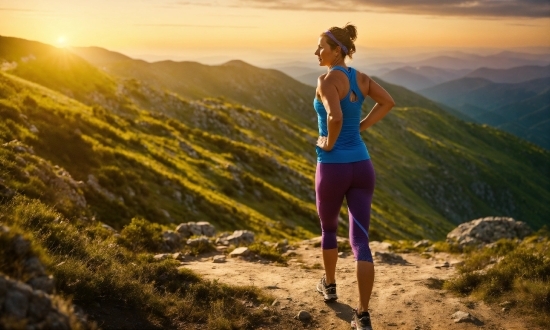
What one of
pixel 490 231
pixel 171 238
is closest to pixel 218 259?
pixel 171 238

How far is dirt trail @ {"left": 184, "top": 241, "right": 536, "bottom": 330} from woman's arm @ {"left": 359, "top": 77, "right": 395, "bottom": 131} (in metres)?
3.34

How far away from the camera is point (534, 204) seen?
141000 mm

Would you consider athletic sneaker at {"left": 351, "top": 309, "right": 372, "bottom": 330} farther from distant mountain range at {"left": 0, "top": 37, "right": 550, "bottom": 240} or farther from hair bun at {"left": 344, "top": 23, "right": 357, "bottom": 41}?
distant mountain range at {"left": 0, "top": 37, "right": 550, "bottom": 240}

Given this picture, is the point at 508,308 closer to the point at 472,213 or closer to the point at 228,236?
the point at 228,236

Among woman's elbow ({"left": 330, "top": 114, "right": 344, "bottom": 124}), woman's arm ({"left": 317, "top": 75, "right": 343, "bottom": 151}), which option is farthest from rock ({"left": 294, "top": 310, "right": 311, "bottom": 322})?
woman's elbow ({"left": 330, "top": 114, "right": 344, "bottom": 124})

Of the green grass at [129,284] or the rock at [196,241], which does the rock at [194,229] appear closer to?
the rock at [196,241]

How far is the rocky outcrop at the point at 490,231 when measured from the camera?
1891 centimetres

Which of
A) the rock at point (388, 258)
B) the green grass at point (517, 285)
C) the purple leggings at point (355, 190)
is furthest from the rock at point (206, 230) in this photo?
the purple leggings at point (355, 190)

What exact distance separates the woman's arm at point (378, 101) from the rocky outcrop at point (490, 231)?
12961 millimetres

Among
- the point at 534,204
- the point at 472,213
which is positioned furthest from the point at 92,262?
the point at 534,204

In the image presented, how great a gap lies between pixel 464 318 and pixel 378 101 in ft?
13.4

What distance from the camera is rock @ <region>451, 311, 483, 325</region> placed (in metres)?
7.42

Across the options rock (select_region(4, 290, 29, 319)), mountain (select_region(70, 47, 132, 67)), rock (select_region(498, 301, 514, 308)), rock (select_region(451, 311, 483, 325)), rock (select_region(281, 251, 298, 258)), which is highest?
mountain (select_region(70, 47, 132, 67))

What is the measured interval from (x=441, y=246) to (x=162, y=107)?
38.1 meters
